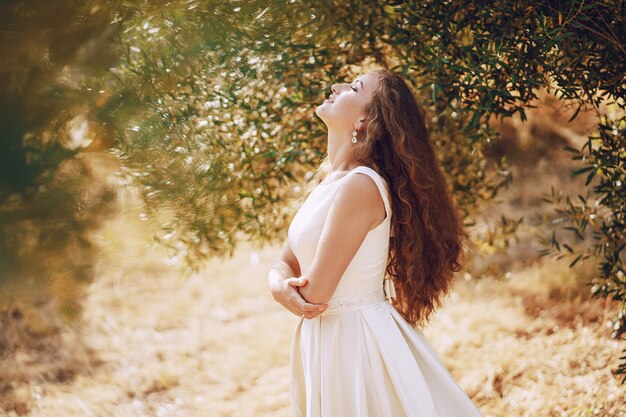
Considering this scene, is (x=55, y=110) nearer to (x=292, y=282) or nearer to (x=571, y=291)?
(x=292, y=282)

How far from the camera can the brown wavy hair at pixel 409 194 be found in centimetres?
201

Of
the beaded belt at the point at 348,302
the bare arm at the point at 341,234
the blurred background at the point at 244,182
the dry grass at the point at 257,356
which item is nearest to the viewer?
the blurred background at the point at 244,182

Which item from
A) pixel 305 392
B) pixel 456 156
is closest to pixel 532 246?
pixel 456 156

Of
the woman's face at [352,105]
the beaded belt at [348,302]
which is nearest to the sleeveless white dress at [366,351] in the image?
the beaded belt at [348,302]

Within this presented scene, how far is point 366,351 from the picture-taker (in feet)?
6.44

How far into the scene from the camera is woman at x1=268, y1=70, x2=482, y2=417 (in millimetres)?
1908

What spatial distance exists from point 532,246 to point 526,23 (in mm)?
3952

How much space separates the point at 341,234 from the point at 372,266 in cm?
19

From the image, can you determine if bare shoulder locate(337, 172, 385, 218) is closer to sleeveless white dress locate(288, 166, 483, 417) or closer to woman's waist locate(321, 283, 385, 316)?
sleeveless white dress locate(288, 166, 483, 417)

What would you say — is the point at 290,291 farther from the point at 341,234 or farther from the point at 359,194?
the point at 359,194

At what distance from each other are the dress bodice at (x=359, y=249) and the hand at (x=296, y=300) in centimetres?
11

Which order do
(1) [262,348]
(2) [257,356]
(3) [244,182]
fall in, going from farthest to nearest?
1. (1) [262,348]
2. (2) [257,356]
3. (3) [244,182]

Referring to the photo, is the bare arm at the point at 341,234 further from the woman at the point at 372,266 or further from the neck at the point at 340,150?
the neck at the point at 340,150

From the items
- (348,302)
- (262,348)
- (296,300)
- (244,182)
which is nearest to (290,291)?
(296,300)
